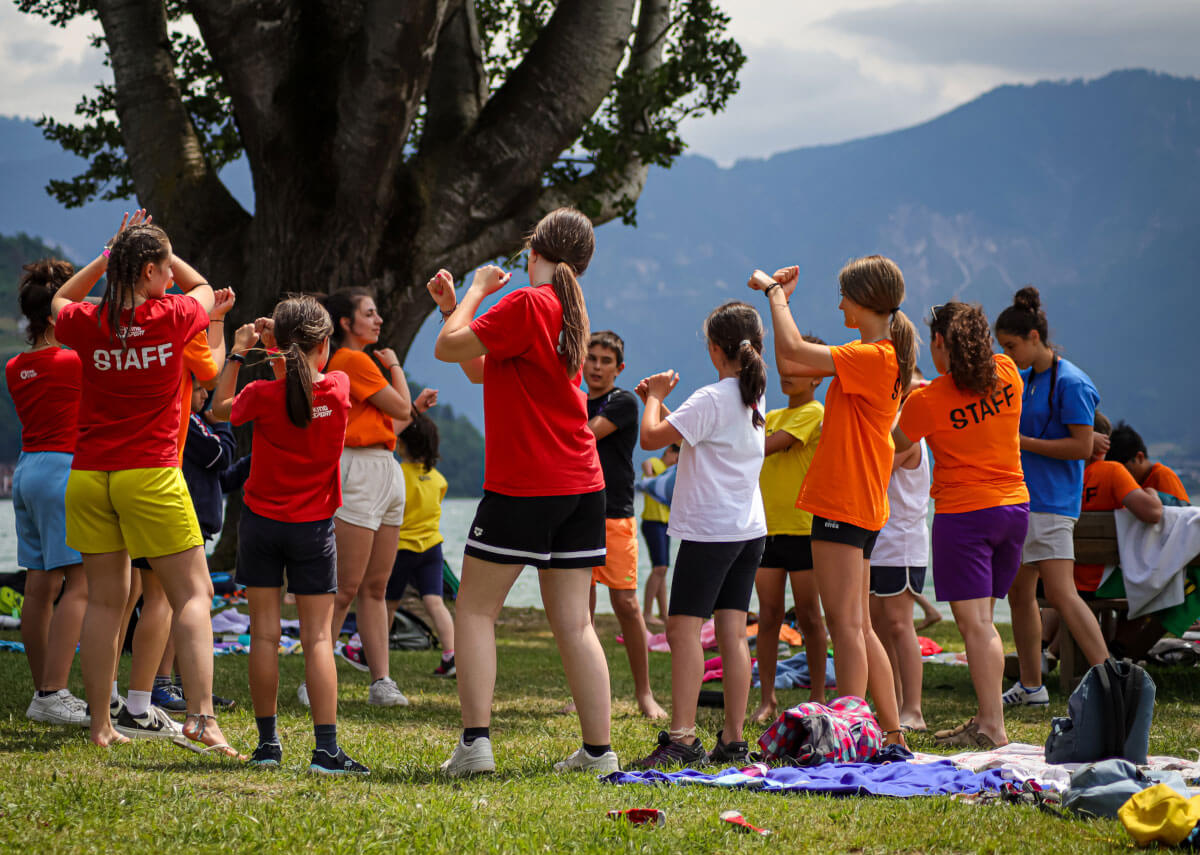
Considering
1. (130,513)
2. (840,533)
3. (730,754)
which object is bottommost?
(730,754)

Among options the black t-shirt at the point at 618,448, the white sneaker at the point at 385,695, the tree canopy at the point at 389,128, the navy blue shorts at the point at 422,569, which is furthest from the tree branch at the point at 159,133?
the black t-shirt at the point at 618,448

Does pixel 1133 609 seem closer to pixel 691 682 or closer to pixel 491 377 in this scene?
pixel 691 682

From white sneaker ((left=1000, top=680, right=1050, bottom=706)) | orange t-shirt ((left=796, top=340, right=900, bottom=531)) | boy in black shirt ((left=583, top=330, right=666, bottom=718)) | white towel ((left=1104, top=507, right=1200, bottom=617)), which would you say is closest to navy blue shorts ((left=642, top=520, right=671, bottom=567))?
white towel ((left=1104, top=507, right=1200, bottom=617))

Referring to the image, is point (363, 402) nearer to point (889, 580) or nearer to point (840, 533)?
point (840, 533)

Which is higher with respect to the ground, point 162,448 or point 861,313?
point 861,313

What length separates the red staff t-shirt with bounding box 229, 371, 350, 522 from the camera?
4266 millimetres

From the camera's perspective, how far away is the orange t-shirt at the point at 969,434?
5.04 metres

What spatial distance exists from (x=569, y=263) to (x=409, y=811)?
2.04 meters

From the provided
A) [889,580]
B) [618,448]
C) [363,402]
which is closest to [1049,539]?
[889,580]

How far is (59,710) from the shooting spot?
4938 millimetres

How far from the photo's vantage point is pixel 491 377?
399 cm

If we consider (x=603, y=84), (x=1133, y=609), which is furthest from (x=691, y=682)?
(x=603, y=84)

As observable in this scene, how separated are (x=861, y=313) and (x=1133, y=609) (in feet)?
12.4

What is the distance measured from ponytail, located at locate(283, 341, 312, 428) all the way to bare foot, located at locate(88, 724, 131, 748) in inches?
60.4
